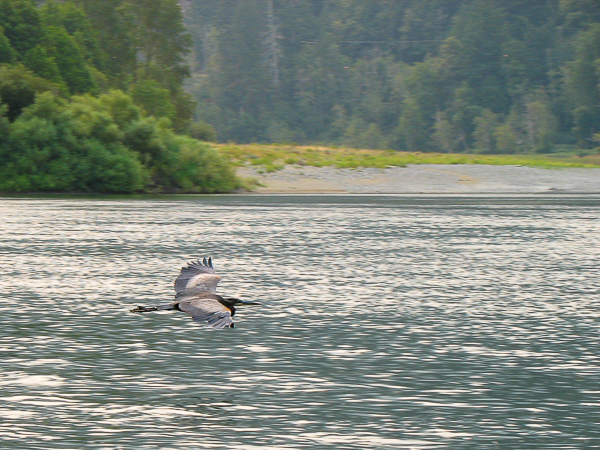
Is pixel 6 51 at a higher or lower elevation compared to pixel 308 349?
higher

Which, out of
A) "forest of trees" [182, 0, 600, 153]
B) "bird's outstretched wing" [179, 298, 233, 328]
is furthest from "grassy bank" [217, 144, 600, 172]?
"bird's outstretched wing" [179, 298, 233, 328]

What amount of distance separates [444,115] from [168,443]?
12578cm

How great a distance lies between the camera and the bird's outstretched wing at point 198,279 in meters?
11.6

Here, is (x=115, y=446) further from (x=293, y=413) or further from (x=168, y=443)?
(x=293, y=413)

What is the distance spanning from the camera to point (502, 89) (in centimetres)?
13238

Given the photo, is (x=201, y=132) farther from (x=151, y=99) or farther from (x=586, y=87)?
(x=586, y=87)

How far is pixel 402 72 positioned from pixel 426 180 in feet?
→ 258

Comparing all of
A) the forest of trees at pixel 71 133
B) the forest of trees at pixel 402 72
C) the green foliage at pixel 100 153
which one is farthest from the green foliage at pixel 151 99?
the forest of trees at pixel 402 72

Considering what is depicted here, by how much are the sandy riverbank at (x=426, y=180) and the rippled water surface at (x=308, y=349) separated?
40794 mm

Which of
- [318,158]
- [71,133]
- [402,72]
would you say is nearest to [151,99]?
[318,158]

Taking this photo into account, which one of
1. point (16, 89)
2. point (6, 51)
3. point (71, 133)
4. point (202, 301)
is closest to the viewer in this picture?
point (202, 301)

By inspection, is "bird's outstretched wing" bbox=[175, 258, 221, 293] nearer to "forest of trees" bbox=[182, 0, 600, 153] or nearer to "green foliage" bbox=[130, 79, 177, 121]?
"green foliage" bbox=[130, 79, 177, 121]

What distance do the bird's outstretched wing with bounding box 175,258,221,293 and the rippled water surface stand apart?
2.82 ft

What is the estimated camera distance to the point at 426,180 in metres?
71.1
